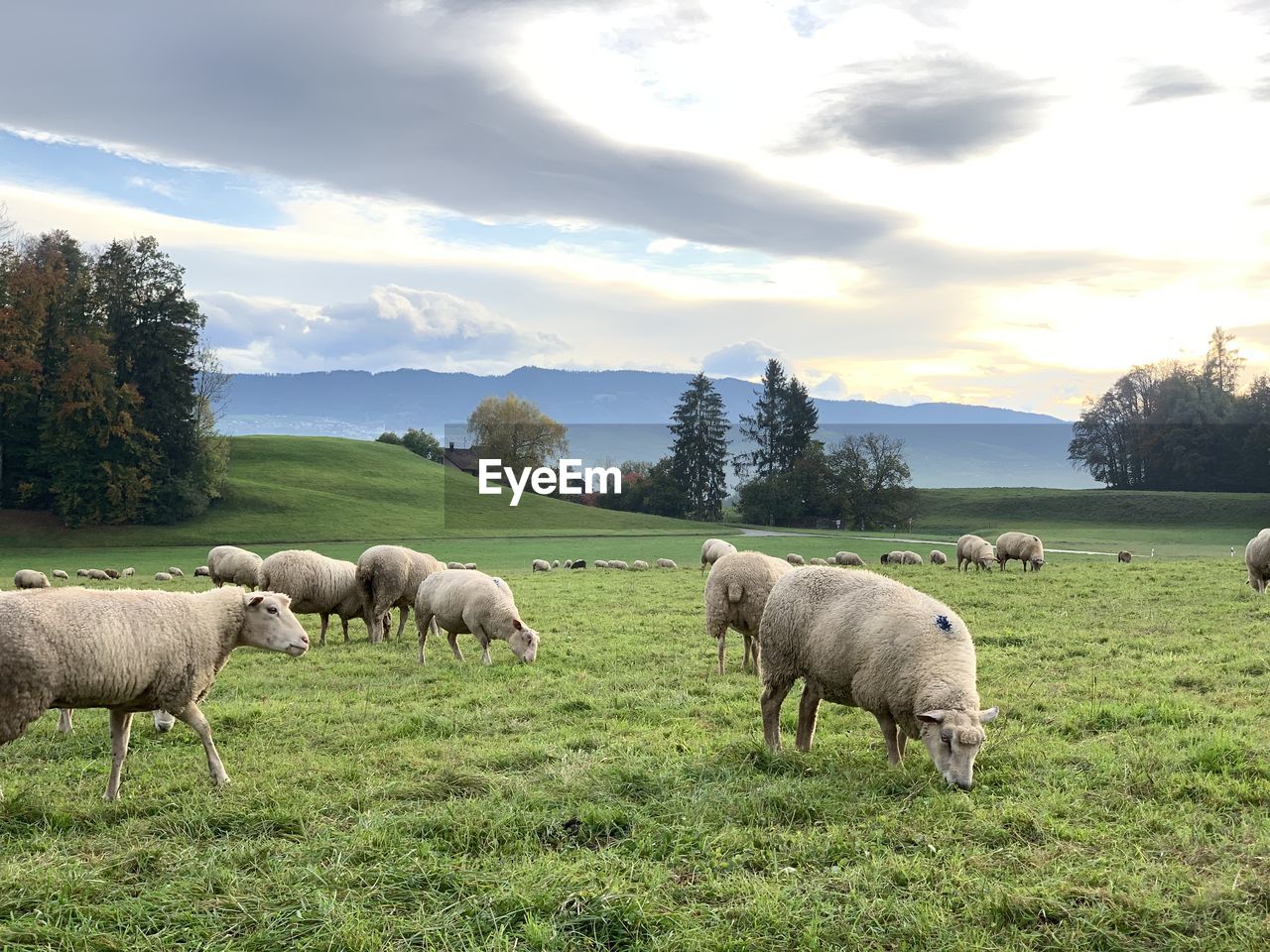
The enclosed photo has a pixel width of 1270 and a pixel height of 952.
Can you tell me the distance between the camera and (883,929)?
228 inches

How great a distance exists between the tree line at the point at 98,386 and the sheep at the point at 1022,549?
55.3m

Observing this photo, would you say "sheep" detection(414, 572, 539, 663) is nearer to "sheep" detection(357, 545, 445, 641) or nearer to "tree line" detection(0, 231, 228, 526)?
"sheep" detection(357, 545, 445, 641)

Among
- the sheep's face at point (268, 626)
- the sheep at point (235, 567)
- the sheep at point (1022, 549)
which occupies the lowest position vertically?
the sheep at point (235, 567)

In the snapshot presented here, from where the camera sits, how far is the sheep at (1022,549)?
111 ft

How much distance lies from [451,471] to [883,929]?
9713 cm

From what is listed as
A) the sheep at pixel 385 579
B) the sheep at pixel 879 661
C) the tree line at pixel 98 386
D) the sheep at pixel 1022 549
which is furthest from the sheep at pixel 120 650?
the tree line at pixel 98 386

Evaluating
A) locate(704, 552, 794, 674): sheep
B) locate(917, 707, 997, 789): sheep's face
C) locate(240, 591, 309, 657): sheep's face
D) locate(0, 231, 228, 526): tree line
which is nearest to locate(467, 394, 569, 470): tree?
locate(0, 231, 228, 526): tree line

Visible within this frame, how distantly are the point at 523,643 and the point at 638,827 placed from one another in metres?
8.48

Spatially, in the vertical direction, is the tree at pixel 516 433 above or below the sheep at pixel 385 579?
above

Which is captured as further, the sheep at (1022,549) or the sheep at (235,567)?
the sheep at (1022,549)

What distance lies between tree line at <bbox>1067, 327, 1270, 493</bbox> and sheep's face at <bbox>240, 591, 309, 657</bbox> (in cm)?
10641

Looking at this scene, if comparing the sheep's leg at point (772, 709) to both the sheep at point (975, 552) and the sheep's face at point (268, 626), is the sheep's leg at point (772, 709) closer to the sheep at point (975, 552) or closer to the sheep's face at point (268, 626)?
the sheep's face at point (268, 626)

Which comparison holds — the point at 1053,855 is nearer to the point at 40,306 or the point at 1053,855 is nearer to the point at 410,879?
the point at 410,879

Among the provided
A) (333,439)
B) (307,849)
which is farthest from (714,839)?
(333,439)
